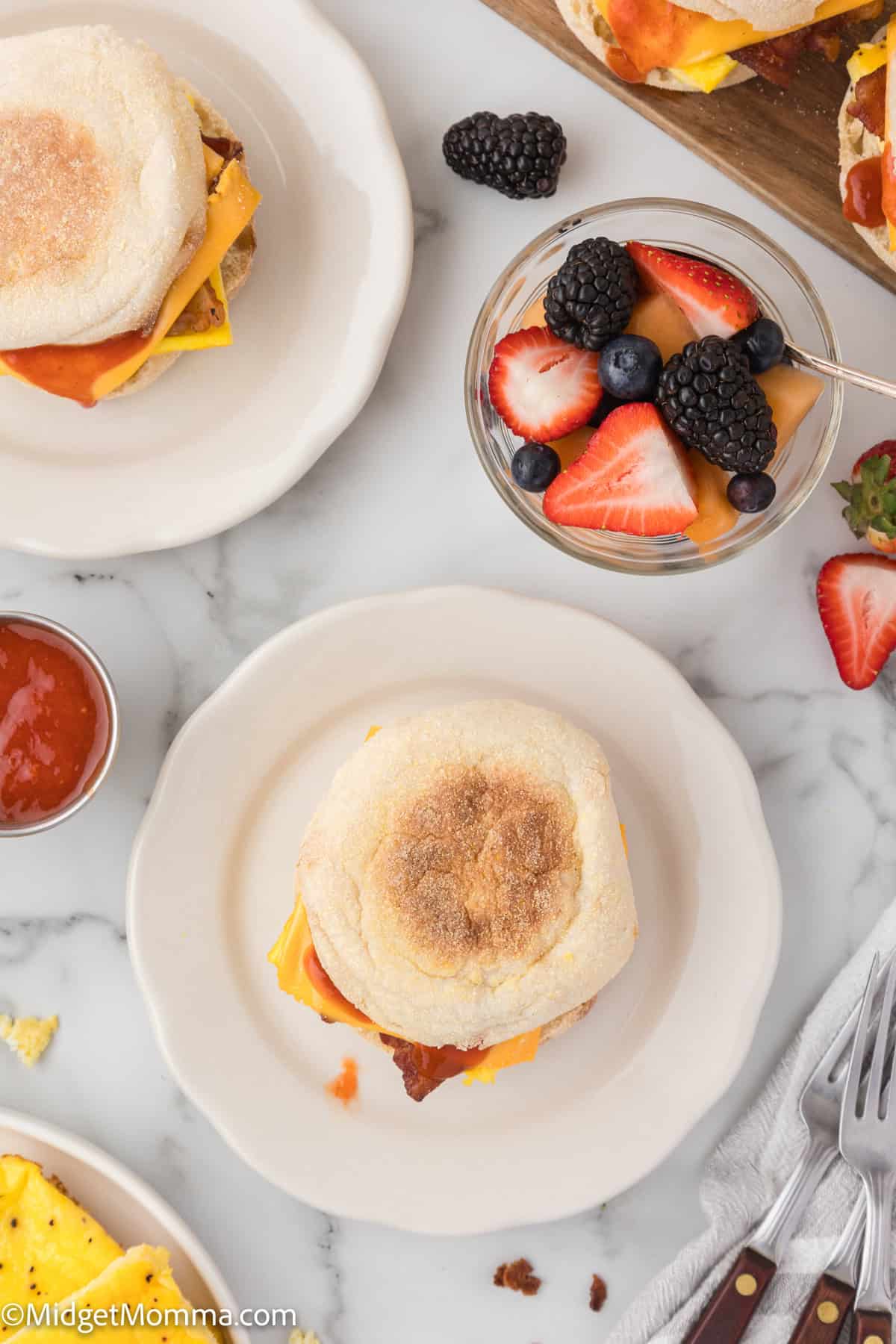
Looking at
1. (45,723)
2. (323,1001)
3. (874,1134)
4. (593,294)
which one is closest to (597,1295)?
(874,1134)

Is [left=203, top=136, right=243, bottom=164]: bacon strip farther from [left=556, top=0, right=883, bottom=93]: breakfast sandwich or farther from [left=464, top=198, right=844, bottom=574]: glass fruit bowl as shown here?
[left=556, top=0, right=883, bottom=93]: breakfast sandwich

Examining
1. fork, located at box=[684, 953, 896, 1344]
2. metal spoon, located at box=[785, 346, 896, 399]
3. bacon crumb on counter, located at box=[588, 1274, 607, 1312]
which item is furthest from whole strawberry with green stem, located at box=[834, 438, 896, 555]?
bacon crumb on counter, located at box=[588, 1274, 607, 1312]

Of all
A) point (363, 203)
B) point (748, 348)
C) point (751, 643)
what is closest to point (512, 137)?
point (363, 203)

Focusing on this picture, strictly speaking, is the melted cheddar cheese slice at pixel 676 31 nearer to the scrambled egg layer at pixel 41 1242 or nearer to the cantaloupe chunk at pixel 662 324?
the cantaloupe chunk at pixel 662 324

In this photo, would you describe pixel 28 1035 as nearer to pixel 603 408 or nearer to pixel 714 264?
pixel 603 408

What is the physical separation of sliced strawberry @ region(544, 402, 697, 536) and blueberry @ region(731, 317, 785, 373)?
18 cm

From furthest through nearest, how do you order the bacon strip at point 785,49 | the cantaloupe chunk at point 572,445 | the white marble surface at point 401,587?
the white marble surface at point 401,587
the bacon strip at point 785,49
the cantaloupe chunk at point 572,445

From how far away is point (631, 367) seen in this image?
171 cm

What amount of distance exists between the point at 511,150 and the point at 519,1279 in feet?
7.24

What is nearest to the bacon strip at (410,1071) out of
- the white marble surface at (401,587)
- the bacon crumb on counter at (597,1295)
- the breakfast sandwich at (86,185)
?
the white marble surface at (401,587)

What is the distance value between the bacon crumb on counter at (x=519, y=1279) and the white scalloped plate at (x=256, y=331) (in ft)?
5.24

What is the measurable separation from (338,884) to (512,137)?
1.40m

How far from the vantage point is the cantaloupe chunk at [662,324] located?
179 cm

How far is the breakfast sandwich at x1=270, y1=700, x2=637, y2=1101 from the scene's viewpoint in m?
1.84
